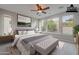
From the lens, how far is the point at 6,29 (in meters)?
1.86

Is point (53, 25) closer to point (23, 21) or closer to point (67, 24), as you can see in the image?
point (67, 24)

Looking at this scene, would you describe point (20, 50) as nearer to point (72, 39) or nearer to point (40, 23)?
point (40, 23)

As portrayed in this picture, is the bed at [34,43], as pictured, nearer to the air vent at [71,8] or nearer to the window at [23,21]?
the window at [23,21]

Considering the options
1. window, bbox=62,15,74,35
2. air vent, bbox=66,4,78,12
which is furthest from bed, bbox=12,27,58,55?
air vent, bbox=66,4,78,12

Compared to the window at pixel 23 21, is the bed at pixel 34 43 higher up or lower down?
lower down

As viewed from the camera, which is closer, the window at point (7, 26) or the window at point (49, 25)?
the window at point (7, 26)

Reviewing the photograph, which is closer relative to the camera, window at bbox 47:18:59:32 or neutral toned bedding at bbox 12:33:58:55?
neutral toned bedding at bbox 12:33:58:55

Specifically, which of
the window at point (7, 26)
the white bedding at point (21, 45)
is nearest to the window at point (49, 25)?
the white bedding at point (21, 45)

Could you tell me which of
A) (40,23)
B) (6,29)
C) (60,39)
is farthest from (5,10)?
(60,39)

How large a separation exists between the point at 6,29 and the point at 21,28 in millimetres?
274

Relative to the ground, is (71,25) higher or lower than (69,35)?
higher

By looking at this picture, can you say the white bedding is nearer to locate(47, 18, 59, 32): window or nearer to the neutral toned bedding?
the neutral toned bedding

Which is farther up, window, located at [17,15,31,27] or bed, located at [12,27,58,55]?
Answer: window, located at [17,15,31,27]

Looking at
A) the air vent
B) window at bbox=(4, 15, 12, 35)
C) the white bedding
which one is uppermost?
the air vent
